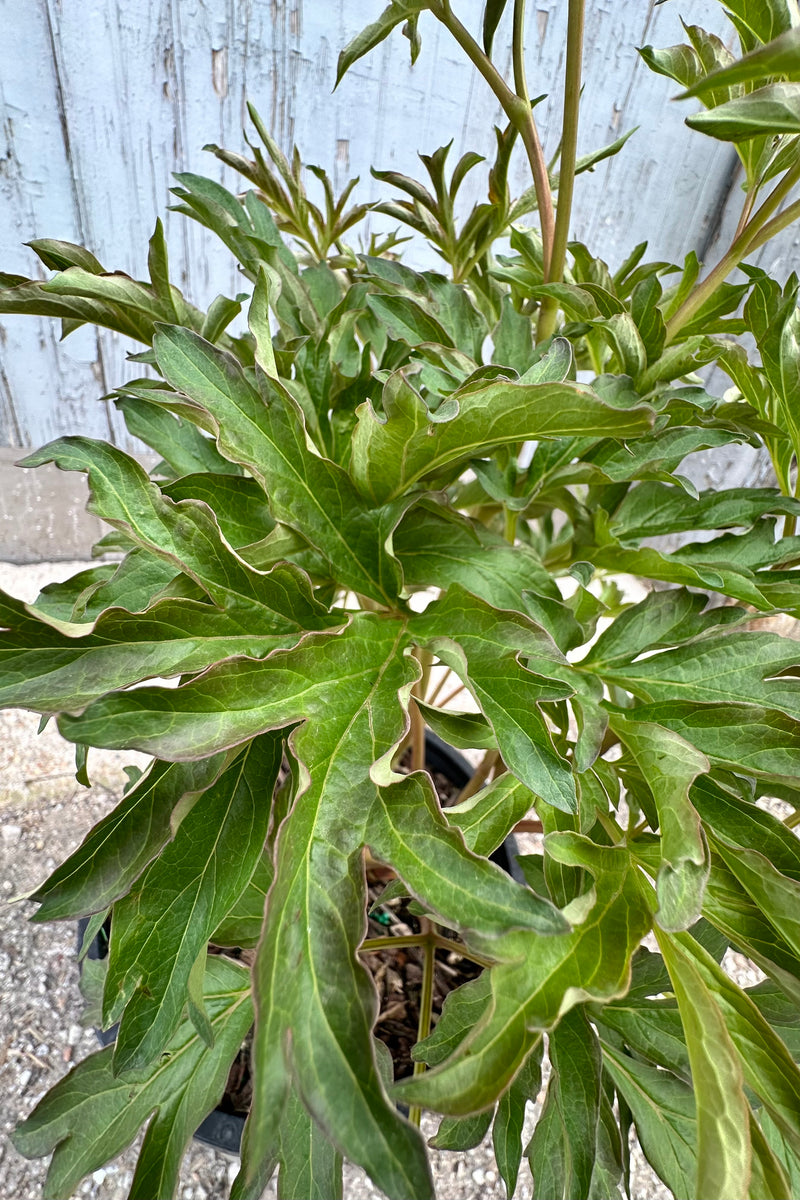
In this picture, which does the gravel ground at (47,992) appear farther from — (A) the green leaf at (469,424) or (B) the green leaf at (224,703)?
(A) the green leaf at (469,424)

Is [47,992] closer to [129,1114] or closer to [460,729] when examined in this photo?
[129,1114]

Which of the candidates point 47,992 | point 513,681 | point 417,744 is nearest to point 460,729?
point 513,681

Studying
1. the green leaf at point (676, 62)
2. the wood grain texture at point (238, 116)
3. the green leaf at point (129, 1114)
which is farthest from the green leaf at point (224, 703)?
the wood grain texture at point (238, 116)

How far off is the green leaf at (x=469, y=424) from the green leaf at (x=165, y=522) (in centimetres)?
8

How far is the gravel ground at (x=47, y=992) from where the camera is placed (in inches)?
25.6

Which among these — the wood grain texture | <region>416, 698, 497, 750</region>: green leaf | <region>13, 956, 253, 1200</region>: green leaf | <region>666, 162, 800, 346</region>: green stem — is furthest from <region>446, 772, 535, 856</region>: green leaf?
the wood grain texture

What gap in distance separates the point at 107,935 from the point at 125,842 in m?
0.38

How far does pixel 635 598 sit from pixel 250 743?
1.21m

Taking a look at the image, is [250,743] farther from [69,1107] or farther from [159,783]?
[69,1107]

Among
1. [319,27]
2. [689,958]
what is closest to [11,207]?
[319,27]

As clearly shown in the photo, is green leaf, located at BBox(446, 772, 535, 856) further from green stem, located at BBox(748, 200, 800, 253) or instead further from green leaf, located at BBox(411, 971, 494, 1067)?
green stem, located at BBox(748, 200, 800, 253)

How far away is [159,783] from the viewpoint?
370mm

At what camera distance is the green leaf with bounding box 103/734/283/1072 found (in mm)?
355

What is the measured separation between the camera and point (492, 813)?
16.1 inches
